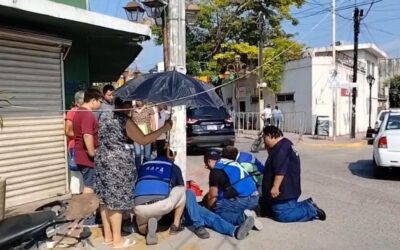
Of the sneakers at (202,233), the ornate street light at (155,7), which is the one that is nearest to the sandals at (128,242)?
the sneakers at (202,233)

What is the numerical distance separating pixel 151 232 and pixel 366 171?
843 centimetres

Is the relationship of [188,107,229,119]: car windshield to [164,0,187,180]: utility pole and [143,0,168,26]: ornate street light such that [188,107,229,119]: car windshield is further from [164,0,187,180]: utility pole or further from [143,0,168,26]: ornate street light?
[164,0,187,180]: utility pole

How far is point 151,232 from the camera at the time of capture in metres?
6.31

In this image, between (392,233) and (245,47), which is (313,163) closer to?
(392,233)

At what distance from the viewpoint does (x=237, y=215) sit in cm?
689

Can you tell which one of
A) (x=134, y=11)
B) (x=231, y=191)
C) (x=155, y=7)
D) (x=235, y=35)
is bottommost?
(x=231, y=191)

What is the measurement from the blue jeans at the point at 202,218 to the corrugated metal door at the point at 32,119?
305 cm

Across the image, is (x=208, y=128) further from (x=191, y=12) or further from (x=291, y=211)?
(x=291, y=211)

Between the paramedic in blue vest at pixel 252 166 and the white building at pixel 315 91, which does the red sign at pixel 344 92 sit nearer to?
the white building at pixel 315 91

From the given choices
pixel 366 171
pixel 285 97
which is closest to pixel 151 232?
pixel 366 171

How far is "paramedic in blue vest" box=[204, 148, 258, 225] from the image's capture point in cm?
685

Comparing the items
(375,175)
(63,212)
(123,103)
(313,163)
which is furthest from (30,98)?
(313,163)

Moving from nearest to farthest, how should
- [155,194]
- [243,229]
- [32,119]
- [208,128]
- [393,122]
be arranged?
[155,194] → [243,229] → [32,119] → [393,122] → [208,128]

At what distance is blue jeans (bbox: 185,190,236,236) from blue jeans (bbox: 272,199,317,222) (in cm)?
96
